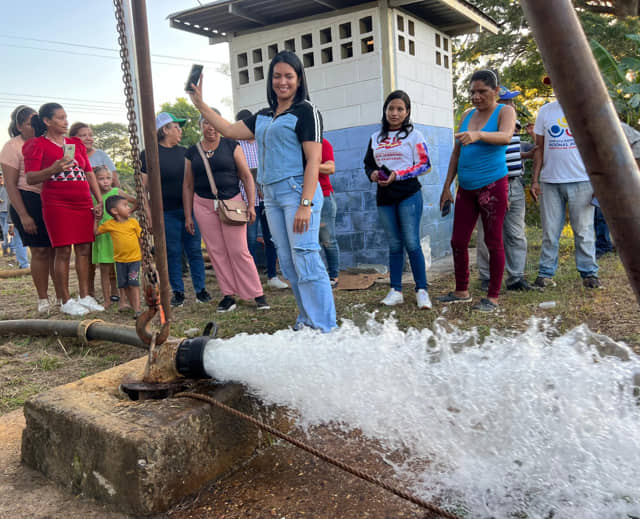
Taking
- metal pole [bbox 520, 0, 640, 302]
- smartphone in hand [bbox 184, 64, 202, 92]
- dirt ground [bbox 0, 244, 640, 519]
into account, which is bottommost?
dirt ground [bbox 0, 244, 640, 519]

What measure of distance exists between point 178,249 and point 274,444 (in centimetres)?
344

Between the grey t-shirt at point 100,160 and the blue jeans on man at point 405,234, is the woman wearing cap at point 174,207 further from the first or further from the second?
the blue jeans on man at point 405,234

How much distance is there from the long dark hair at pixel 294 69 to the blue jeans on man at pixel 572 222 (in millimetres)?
2882

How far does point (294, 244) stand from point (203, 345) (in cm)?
115

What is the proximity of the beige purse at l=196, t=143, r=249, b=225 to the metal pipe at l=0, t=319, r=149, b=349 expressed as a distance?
149 cm

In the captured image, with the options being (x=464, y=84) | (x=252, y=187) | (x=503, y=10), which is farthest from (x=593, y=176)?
(x=464, y=84)

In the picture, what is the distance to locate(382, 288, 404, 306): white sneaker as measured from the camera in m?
4.75

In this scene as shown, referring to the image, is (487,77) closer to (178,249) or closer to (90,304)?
(178,249)

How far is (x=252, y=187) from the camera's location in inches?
198

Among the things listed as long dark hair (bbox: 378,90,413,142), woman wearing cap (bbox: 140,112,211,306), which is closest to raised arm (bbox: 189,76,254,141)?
long dark hair (bbox: 378,90,413,142)

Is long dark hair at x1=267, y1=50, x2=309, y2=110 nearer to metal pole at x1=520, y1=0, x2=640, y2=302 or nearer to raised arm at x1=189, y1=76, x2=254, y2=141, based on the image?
raised arm at x1=189, y1=76, x2=254, y2=141

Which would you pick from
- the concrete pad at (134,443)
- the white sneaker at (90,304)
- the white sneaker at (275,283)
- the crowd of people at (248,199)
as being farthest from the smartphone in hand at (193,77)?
the white sneaker at (275,283)

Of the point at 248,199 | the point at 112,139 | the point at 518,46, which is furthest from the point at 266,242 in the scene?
the point at 112,139

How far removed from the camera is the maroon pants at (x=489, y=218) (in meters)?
4.26
